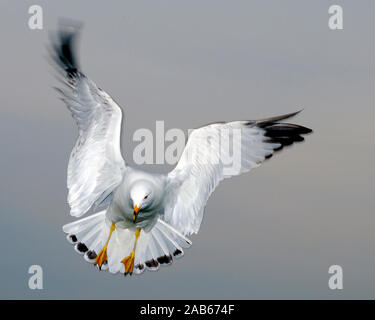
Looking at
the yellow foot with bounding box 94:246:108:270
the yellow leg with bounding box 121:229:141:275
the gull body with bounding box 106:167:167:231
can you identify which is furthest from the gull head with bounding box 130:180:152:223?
the yellow foot with bounding box 94:246:108:270

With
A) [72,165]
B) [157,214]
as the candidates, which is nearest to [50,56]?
[72,165]

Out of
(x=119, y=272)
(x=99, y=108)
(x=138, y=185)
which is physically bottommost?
(x=119, y=272)

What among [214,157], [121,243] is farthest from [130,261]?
[214,157]

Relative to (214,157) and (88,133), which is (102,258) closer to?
(88,133)

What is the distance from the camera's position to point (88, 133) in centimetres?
1199

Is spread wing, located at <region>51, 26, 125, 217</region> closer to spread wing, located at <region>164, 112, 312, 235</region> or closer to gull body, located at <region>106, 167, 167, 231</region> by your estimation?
gull body, located at <region>106, 167, 167, 231</region>

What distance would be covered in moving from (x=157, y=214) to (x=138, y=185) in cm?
65

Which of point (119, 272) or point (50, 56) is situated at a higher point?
point (50, 56)

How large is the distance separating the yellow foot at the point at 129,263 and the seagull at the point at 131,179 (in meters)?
0.01

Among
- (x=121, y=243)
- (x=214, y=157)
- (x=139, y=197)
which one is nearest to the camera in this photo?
(x=139, y=197)

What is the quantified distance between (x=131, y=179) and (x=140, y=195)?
264mm

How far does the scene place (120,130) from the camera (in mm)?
11875

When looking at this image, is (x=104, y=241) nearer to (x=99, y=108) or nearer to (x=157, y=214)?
(x=157, y=214)

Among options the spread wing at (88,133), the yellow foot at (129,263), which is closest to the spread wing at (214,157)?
the yellow foot at (129,263)
